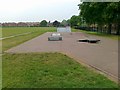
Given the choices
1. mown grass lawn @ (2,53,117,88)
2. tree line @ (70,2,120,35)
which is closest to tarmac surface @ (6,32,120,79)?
mown grass lawn @ (2,53,117,88)

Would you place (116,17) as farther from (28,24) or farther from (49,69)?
(28,24)

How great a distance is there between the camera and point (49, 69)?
8.35m

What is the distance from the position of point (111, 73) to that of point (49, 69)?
6.63 feet

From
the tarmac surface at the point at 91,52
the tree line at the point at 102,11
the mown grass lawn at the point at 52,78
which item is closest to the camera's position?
the mown grass lawn at the point at 52,78

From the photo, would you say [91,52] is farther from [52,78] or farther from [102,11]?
[102,11]

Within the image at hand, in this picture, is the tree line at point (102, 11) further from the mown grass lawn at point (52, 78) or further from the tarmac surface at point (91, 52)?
Answer: the mown grass lawn at point (52, 78)

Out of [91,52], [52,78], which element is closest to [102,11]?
[91,52]

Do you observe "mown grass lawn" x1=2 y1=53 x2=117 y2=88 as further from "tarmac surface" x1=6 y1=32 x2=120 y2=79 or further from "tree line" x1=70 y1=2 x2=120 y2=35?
"tree line" x1=70 y1=2 x2=120 y2=35

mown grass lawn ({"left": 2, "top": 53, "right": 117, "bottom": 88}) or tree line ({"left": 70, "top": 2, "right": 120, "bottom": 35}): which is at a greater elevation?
tree line ({"left": 70, "top": 2, "right": 120, "bottom": 35})

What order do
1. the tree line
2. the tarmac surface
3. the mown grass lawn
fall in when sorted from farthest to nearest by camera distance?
1. the tree line
2. the tarmac surface
3. the mown grass lawn

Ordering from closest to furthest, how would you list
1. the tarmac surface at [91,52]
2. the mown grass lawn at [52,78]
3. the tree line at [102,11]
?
the mown grass lawn at [52,78], the tarmac surface at [91,52], the tree line at [102,11]

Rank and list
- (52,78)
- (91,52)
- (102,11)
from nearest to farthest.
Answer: (52,78), (91,52), (102,11)

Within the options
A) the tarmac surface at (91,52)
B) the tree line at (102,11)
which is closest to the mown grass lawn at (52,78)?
the tarmac surface at (91,52)

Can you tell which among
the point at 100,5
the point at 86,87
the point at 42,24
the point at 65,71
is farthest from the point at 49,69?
the point at 42,24
